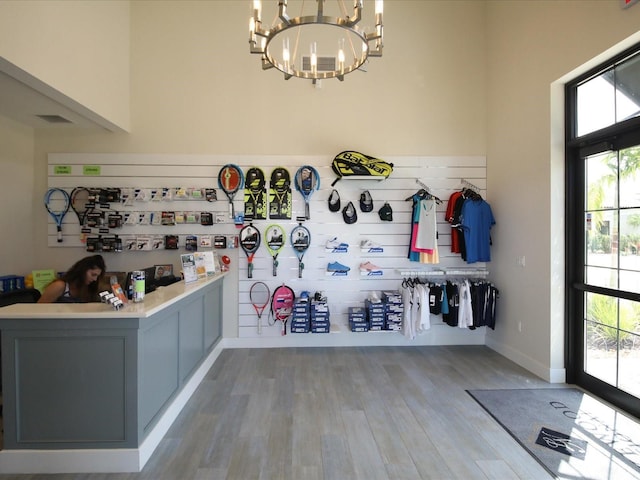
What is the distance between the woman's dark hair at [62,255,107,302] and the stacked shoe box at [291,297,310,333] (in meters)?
2.13

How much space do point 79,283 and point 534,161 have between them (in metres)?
4.84

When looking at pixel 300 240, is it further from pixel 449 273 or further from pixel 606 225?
pixel 606 225

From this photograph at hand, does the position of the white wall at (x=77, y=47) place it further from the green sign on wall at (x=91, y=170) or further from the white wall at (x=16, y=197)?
the white wall at (x=16, y=197)

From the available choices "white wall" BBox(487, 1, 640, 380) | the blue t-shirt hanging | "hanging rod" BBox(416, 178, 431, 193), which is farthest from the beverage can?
"white wall" BBox(487, 1, 640, 380)

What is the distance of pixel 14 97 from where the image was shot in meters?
3.40

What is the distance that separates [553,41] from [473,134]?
55.0 inches

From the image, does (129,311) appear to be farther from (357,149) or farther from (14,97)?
(357,149)

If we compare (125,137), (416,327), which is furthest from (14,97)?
(416,327)

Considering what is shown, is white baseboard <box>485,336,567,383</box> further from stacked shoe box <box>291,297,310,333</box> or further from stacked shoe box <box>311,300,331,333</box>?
stacked shoe box <box>291,297,310,333</box>

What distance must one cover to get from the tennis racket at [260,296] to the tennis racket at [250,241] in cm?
24

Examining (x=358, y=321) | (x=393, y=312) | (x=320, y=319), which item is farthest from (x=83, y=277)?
(x=393, y=312)

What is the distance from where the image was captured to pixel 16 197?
4.18 meters

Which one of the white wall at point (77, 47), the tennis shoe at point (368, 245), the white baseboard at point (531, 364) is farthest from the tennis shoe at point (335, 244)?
the white wall at point (77, 47)

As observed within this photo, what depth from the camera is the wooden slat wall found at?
14.5 feet
